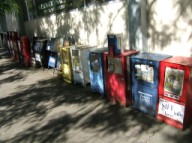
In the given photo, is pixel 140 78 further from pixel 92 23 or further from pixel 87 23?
pixel 87 23

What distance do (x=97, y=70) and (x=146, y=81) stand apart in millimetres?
1628

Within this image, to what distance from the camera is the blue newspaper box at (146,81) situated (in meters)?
4.31

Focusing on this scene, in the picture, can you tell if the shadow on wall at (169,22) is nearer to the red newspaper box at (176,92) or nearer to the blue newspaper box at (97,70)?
the red newspaper box at (176,92)

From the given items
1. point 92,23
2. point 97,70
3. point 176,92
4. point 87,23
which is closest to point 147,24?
point 97,70

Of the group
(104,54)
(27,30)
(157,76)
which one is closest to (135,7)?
(104,54)

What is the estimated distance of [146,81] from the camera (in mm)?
4488

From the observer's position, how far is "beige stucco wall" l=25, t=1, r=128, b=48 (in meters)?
5.95

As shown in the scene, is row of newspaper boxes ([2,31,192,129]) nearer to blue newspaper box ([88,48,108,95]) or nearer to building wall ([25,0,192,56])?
blue newspaper box ([88,48,108,95])

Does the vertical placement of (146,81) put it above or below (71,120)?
above

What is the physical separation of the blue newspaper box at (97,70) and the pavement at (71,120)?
0.25 meters

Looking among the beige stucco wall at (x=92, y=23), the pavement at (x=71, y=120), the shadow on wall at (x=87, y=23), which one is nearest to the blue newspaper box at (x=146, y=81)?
the pavement at (x=71, y=120)

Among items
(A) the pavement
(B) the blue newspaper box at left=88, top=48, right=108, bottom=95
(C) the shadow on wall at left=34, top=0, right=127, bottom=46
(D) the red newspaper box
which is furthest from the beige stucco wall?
(D) the red newspaper box

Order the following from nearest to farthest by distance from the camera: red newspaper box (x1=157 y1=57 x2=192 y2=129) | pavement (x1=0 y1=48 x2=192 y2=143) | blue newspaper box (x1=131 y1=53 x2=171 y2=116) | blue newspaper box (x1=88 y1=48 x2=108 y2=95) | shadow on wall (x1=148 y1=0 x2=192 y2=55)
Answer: red newspaper box (x1=157 y1=57 x2=192 y2=129) < pavement (x1=0 y1=48 x2=192 y2=143) < blue newspaper box (x1=131 y1=53 x2=171 y2=116) < shadow on wall (x1=148 y1=0 x2=192 y2=55) < blue newspaper box (x1=88 y1=48 x2=108 y2=95)

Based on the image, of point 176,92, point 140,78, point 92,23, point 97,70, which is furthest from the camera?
point 92,23
